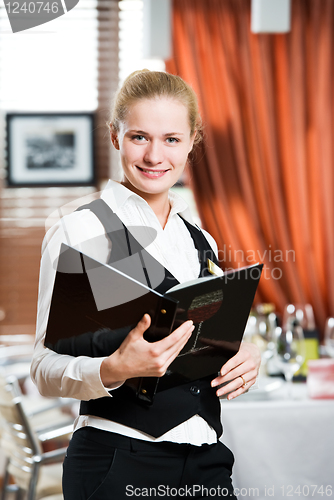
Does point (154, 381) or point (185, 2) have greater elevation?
point (185, 2)

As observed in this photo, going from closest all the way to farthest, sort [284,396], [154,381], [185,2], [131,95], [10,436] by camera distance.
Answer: [154,381], [131,95], [284,396], [10,436], [185,2]

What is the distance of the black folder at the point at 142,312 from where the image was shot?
2.63 feet

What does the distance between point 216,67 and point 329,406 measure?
224 centimetres

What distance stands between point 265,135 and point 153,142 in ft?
7.47

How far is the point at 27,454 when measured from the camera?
6.68 feet

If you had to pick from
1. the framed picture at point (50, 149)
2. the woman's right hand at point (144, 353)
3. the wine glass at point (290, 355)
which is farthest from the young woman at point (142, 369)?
the framed picture at point (50, 149)

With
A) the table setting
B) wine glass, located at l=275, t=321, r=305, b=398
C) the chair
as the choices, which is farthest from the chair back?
wine glass, located at l=275, t=321, r=305, b=398

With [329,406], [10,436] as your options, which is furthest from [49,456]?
[329,406]

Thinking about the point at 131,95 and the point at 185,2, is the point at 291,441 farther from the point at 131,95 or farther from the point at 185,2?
the point at 185,2

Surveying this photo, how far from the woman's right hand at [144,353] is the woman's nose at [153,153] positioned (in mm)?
364

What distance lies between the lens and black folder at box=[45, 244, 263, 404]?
31.6 inches

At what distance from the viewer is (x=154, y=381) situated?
93 centimetres

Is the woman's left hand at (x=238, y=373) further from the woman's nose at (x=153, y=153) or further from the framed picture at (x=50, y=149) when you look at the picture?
the framed picture at (x=50, y=149)

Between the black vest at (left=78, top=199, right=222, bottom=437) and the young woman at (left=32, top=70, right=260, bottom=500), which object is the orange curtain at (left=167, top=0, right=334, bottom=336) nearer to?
the young woman at (left=32, top=70, right=260, bottom=500)
